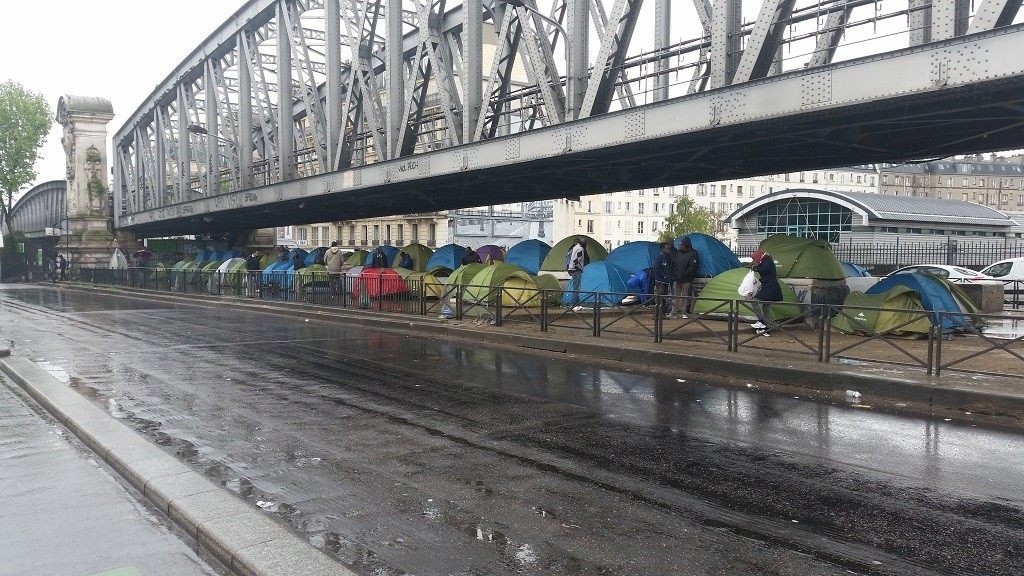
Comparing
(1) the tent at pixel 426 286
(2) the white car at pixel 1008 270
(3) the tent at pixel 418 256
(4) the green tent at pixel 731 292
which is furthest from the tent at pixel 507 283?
(2) the white car at pixel 1008 270

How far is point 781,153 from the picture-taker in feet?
61.8

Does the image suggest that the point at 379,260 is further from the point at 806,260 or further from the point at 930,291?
the point at 930,291

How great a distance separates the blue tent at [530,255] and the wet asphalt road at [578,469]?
49.5 ft

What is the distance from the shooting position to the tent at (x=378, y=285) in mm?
23859

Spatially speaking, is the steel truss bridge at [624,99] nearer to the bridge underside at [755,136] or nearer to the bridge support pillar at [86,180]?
the bridge underside at [755,136]

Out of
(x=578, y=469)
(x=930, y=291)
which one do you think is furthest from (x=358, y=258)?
(x=578, y=469)

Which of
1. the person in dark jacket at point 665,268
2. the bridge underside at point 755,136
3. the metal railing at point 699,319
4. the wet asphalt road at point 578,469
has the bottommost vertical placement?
A: the wet asphalt road at point 578,469

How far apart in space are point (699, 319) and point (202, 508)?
36.9ft

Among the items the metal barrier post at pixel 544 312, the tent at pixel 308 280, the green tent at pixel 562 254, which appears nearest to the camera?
the metal barrier post at pixel 544 312

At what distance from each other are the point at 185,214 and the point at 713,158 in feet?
105

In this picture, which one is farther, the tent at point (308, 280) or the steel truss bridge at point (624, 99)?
the tent at point (308, 280)

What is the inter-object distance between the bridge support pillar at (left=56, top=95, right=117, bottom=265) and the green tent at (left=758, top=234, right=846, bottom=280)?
181 feet

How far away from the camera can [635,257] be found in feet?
72.8

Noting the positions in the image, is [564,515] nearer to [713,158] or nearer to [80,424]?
[80,424]
